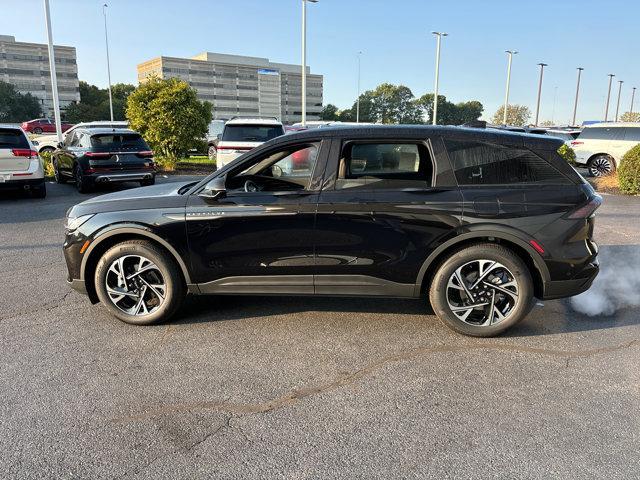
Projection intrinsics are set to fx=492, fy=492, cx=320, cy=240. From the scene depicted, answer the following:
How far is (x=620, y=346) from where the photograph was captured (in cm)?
393

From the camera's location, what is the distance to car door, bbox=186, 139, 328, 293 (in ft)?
13.2

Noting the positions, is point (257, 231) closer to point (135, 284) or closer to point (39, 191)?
point (135, 284)

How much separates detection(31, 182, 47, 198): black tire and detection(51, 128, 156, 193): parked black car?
2.93 ft

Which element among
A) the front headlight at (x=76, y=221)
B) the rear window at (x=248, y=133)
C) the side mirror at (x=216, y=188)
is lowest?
the front headlight at (x=76, y=221)

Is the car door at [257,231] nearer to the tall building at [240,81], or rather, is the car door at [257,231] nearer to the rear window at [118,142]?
the rear window at [118,142]

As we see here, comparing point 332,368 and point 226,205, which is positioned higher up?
point 226,205

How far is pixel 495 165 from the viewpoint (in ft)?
13.0

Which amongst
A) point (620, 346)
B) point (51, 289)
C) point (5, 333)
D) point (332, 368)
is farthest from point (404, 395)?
point (51, 289)

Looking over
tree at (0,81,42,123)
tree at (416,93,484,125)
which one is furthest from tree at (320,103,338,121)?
tree at (0,81,42,123)

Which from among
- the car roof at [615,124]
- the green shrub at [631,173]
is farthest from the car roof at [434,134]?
the car roof at [615,124]

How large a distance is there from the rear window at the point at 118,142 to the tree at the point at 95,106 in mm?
A: 26106

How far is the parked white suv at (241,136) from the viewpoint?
13148 millimetres

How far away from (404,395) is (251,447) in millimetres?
1067

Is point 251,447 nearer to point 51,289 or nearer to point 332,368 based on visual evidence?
point 332,368
